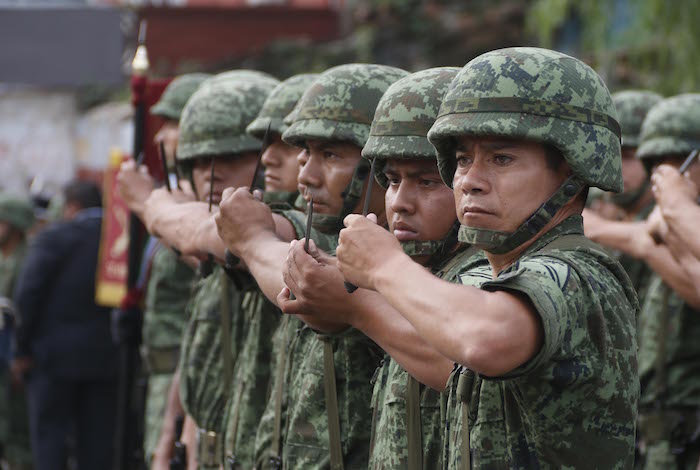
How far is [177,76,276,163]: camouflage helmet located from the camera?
6047 mm

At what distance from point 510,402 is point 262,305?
2.30m

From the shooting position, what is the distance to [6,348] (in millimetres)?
11188

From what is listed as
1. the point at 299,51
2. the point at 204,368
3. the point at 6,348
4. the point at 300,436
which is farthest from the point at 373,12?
the point at 300,436

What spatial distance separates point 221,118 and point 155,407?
2382mm

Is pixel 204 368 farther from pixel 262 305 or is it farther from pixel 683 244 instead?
pixel 683 244

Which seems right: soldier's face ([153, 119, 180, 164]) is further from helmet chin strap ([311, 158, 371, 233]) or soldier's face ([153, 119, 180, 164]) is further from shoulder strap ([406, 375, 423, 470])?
shoulder strap ([406, 375, 423, 470])

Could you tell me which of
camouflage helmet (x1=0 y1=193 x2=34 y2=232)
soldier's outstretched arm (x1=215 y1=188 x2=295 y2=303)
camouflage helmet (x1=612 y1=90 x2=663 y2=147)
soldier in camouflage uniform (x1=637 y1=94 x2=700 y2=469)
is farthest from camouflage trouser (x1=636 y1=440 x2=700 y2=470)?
camouflage helmet (x1=0 y1=193 x2=34 y2=232)

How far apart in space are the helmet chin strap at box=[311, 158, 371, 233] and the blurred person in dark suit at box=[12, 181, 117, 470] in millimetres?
5852

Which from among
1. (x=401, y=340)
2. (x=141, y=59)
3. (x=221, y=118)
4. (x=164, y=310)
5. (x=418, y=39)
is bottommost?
(x=164, y=310)

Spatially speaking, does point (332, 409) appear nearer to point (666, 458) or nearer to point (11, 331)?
point (666, 458)

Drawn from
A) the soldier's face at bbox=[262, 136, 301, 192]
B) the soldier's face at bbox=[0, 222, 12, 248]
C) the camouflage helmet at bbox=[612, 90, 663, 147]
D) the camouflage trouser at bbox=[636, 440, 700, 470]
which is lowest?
the camouflage trouser at bbox=[636, 440, 700, 470]

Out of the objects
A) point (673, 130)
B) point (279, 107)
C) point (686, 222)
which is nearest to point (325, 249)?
point (279, 107)

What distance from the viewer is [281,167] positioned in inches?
216

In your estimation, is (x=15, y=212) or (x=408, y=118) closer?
(x=408, y=118)
